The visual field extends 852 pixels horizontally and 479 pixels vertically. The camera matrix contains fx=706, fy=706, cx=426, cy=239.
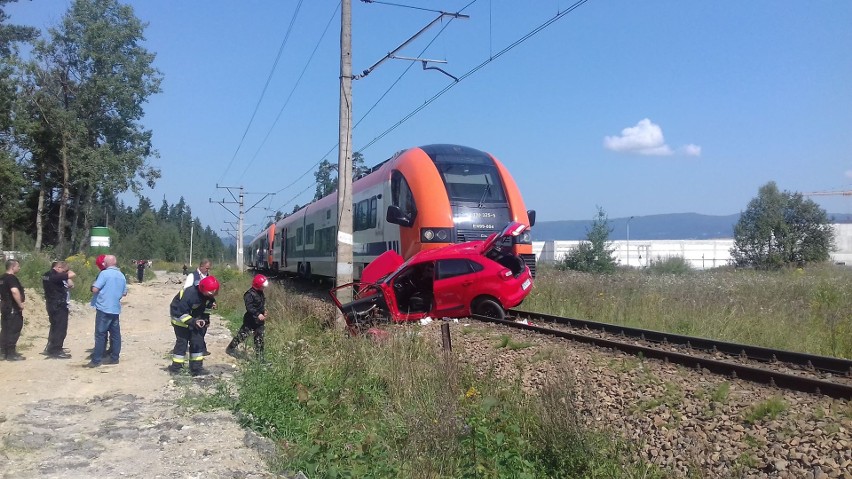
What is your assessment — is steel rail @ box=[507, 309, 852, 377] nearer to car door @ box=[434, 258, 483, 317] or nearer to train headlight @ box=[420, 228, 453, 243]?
car door @ box=[434, 258, 483, 317]

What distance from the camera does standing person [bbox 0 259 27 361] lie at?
9.86 metres

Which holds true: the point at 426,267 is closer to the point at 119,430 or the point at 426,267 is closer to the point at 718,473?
the point at 119,430

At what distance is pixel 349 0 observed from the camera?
14406 millimetres

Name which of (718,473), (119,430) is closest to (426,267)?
(119,430)

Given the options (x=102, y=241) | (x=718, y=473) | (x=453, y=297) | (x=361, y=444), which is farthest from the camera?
(x=102, y=241)

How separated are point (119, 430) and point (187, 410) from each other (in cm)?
85

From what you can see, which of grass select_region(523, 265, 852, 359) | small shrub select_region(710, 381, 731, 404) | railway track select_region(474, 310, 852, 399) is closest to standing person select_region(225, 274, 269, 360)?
railway track select_region(474, 310, 852, 399)

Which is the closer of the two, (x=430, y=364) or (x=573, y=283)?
(x=430, y=364)

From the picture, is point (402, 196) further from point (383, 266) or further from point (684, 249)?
point (684, 249)

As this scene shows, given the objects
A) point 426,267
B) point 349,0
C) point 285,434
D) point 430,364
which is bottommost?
point 285,434

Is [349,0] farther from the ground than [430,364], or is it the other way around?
[349,0]

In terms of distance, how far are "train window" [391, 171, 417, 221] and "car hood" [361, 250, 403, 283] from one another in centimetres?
89

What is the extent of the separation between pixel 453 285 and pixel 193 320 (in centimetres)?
500

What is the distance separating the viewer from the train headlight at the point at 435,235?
1409cm
